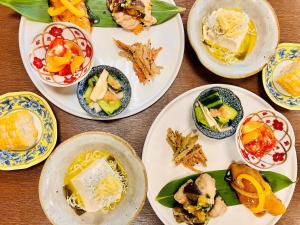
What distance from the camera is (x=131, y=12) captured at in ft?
7.30

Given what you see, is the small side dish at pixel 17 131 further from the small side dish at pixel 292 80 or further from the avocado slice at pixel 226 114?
the small side dish at pixel 292 80

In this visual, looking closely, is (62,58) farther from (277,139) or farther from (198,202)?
(277,139)

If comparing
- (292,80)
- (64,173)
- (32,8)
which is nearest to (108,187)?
(64,173)

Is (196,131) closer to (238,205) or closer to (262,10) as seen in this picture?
(238,205)

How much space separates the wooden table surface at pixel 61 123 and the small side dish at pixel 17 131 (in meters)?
0.15

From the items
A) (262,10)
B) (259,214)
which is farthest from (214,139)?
(262,10)

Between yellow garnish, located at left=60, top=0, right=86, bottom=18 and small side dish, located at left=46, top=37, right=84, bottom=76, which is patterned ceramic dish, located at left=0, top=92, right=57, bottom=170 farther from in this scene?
yellow garnish, located at left=60, top=0, right=86, bottom=18

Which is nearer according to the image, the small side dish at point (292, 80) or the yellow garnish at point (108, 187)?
the yellow garnish at point (108, 187)

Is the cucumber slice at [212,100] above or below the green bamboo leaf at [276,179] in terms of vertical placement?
above

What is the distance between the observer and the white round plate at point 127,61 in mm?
2240

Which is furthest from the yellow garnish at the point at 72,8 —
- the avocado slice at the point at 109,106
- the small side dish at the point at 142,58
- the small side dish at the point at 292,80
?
the small side dish at the point at 292,80

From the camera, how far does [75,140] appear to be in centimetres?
201

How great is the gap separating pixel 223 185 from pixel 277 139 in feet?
1.26

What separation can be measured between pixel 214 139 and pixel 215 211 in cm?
38
